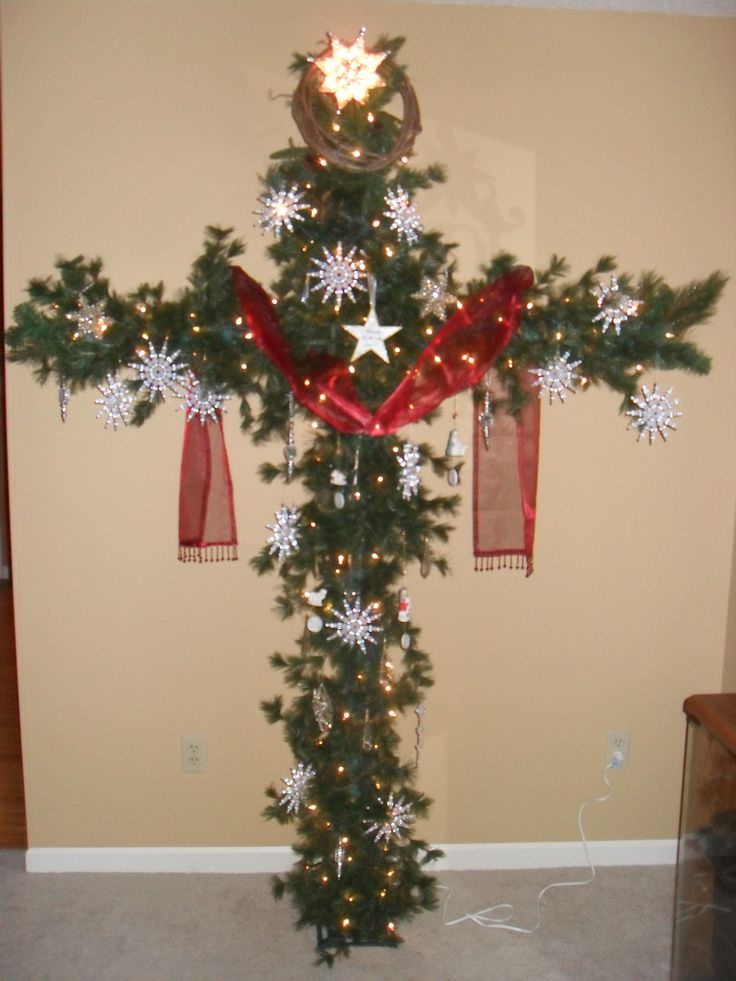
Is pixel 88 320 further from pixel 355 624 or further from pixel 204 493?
pixel 355 624

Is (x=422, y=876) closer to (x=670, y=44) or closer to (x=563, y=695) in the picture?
(x=563, y=695)

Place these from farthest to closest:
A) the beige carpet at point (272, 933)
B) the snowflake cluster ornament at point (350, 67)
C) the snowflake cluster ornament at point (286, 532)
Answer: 1. the beige carpet at point (272, 933)
2. the snowflake cluster ornament at point (286, 532)
3. the snowflake cluster ornament at point (350, 67)

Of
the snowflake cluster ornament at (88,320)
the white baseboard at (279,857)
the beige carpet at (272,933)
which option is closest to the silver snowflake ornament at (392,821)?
the beige carpet at (272,933)

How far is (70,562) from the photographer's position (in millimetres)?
2303

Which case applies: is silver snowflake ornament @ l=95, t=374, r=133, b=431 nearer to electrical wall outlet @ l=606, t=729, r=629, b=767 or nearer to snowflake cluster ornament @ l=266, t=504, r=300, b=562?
snowflake cluster ornament @ l=266, t=504, r=300, b=562

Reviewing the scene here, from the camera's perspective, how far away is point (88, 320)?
5.62 feet

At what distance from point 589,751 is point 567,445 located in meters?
0.94

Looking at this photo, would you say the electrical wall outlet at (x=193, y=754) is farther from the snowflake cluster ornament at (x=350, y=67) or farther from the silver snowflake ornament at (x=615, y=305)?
the snowflake cluster ornament at (x=350, y=67)

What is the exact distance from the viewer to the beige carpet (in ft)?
6.79

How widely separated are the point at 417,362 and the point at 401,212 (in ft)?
1.03

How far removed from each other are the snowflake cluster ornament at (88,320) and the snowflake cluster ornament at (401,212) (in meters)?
0.64

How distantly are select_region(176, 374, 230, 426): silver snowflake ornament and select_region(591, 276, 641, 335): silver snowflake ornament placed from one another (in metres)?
0.85

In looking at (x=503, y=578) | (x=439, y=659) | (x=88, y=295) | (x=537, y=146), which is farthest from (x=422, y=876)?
(x=537, y=146)

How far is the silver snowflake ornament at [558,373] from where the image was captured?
1799 mm
